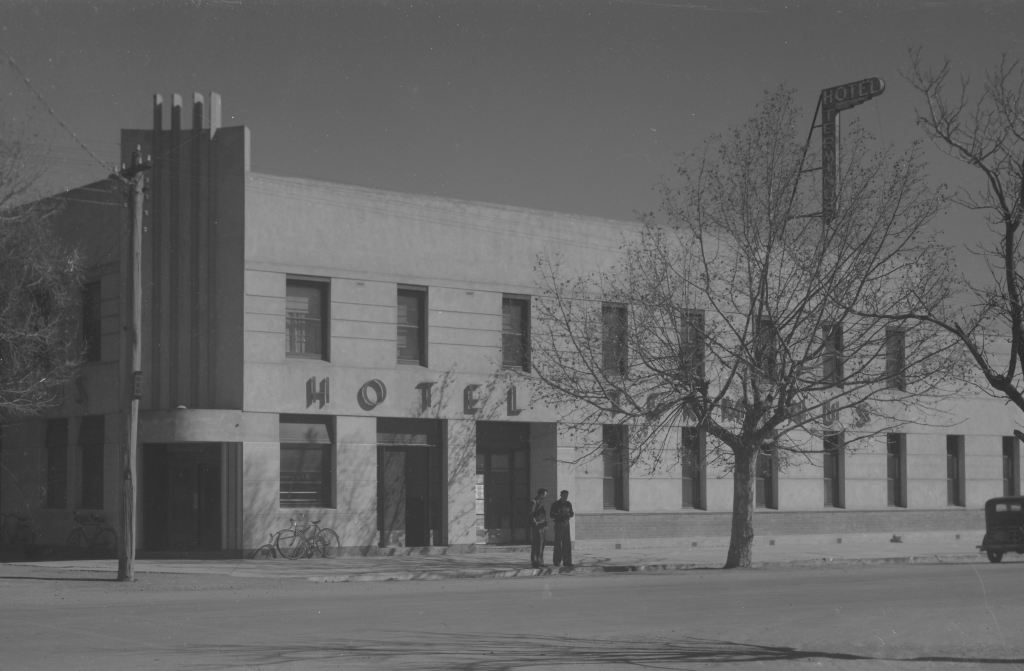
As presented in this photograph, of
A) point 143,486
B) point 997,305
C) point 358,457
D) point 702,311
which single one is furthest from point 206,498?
point 997,305

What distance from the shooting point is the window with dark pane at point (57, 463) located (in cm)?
3062

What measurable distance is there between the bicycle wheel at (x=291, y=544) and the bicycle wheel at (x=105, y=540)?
13.4 ft

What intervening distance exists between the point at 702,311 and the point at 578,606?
39.3ft

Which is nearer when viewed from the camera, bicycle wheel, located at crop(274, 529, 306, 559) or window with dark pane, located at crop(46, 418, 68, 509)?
bicycle wheel, located at crop(274, 529, 306, 559)

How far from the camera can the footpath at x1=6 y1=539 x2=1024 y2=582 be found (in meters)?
24.1

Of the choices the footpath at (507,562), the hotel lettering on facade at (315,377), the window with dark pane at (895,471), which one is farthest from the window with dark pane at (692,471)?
the window with dark pane at (895,471)

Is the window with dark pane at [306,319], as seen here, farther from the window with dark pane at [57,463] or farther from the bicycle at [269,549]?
the window with dark pane at [57,463]

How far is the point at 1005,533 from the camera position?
3080cm

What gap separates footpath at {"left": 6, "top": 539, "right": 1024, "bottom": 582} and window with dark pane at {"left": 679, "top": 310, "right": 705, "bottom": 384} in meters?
4.34

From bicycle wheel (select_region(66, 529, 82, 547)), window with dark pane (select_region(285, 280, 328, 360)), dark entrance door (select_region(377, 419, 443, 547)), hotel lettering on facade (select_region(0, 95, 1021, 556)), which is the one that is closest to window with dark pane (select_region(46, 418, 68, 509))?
hotel lettering on facade (select_region(0, 95, 1021, 556))

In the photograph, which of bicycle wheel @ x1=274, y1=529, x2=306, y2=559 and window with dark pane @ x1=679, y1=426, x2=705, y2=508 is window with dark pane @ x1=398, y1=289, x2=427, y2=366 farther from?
window with dark pane @ x1=679, y1=426, x2=705, y2=508

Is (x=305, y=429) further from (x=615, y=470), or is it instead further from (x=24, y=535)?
(x=615, y=470)

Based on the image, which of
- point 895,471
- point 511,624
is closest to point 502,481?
point 895,471

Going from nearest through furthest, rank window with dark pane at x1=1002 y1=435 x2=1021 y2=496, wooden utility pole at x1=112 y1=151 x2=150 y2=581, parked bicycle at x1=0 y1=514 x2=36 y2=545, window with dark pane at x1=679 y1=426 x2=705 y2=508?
wooden utility pole at x1=112 y1=151 x2=150 y2=581, parked bicycle at x1=0 y1=514 x2=36 y2=545, window with dark pane at x1=679 y1=426 x2=705 y2=508, window with dark pane at x1=1002 y1=435 x2=1021 y2=496
